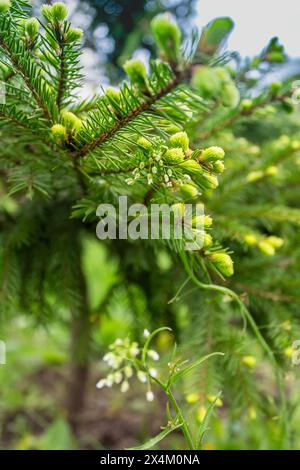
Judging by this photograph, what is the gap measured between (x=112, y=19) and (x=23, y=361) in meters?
1.72

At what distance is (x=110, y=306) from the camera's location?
1.12 metres

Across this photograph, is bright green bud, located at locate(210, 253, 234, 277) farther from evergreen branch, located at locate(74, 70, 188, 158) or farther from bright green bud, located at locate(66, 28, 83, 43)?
bright green bud, located at locate(66, 28, 83, 43)

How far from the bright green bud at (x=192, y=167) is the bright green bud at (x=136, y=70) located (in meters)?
0.11

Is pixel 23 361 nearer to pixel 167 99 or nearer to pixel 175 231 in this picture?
pixel 175 231

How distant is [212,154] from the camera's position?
48 centimetres

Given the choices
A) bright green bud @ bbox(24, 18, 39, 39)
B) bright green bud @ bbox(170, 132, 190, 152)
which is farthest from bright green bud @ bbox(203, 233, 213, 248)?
bright green bud @ bbox(24, 18, 39, 39)

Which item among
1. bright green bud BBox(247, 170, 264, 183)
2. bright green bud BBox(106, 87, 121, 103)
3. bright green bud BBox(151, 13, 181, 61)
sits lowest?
bright green bud BBox(247, 170, 264, 183)

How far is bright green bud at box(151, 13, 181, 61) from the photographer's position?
0.35m

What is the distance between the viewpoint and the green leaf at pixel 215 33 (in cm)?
50

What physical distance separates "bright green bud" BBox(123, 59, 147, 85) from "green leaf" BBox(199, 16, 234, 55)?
119mm

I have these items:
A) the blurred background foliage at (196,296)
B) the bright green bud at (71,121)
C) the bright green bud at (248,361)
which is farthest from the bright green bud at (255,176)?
the bright green bud at (71,121)

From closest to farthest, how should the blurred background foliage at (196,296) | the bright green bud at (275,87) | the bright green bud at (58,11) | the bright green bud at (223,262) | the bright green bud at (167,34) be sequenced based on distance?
the bright green bud at (167,34) < the bright green bud at (58,11) < the bright green bud at (223,262) < the bright green bud at (275,87) < the blurred background foliage at (196,296)

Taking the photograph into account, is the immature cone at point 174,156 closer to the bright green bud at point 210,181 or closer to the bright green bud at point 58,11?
the bright green bud at point 210,181
